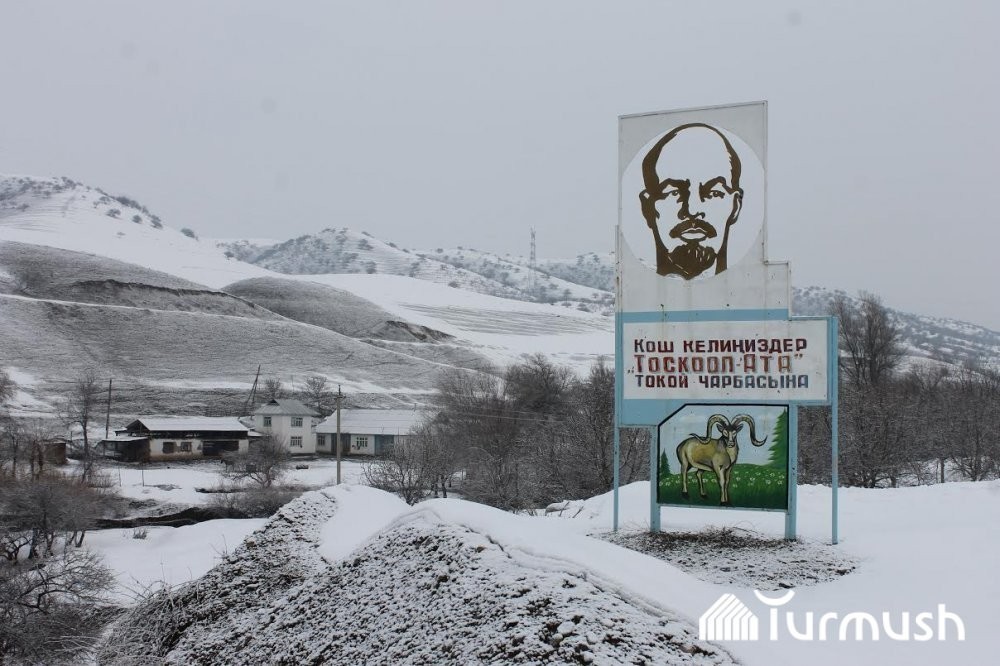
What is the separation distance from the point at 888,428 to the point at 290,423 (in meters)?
48.3

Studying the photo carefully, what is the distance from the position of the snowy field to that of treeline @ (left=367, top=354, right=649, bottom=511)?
33.3 metres

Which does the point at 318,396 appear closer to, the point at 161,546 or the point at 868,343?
the point at 161,546

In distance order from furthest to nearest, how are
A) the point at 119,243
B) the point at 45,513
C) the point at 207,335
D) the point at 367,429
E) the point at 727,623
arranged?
1. the point at 119,243
2. the point at 207,335
3. the point at 367,429
4. the point at 45,513
5. the point at 727,623

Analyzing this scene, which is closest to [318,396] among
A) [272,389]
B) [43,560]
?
[272,389]

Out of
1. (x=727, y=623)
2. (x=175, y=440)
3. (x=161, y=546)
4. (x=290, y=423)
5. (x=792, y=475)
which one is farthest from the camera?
(x=290, y=423)

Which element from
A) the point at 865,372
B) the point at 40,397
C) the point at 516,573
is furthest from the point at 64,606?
the point at 40,397

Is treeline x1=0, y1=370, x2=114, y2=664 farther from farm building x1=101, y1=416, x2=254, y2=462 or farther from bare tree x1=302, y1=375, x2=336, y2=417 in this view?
bare tree x1=302, y1=375, x2=336, y2=417

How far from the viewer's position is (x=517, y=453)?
5488 cm

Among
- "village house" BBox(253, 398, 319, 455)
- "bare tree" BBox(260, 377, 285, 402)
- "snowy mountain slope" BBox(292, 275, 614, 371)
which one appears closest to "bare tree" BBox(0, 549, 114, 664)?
"village house" BBox(253, 398, 319, 455)

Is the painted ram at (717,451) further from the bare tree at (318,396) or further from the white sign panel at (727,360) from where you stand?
the bare tree at (318,396)

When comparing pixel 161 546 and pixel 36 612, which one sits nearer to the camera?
pixel 36 612

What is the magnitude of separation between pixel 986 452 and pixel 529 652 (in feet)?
161

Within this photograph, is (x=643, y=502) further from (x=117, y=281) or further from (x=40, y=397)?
(x=117, y=281)

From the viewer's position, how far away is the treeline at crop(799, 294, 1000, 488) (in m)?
39.3
